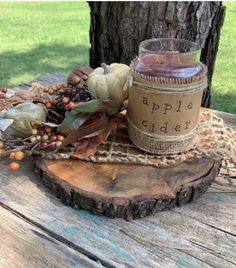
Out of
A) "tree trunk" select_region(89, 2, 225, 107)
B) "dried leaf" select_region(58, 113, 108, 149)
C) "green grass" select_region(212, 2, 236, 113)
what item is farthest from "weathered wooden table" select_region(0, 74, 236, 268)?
"green grass" select_region(212, 2, 236, 113)

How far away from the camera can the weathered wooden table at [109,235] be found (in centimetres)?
67

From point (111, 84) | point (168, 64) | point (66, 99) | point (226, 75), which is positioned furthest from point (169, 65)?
point (226, 75)

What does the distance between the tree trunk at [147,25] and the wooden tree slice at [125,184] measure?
413 millimetres

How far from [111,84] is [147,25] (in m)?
0.30

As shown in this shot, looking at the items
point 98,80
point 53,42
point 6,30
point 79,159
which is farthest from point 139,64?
point 6,30

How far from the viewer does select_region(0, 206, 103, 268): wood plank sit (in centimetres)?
67

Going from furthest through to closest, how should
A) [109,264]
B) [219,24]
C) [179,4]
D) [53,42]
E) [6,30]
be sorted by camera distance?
[6,30] → [53,42] → [219,24] → [179,4] → [109,264]

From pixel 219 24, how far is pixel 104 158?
1.88 ft

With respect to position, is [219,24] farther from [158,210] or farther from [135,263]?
[135,263]

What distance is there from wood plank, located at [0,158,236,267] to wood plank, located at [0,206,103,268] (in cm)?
2

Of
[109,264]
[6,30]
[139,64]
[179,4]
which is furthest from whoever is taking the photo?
[6,30]

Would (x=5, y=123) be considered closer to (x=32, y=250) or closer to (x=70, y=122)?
(x=70, y=122)

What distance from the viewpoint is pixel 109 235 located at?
0.72 metres

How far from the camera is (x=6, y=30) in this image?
356cm
